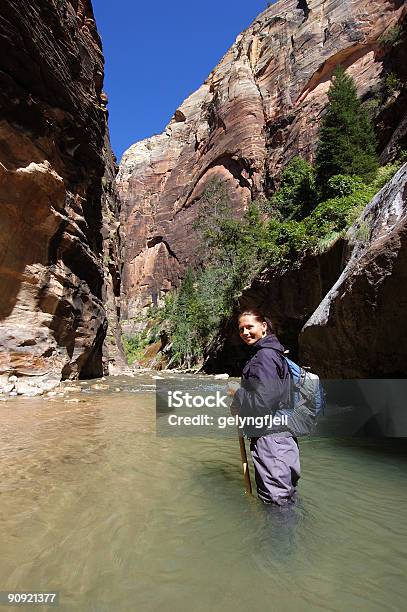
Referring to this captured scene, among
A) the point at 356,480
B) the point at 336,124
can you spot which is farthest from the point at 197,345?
the point at 356,480

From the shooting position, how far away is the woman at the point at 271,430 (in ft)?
9.16

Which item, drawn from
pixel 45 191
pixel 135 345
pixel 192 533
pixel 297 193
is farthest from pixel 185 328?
pixel 192 533

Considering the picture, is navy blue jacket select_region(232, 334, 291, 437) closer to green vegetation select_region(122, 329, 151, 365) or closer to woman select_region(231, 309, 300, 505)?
woman select_region(231, 309, 300, 505)

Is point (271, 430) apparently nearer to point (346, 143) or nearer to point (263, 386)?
point (263, 386)

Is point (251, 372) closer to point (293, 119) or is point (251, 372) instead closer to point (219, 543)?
point (219, 543)

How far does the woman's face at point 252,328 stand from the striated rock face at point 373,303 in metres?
3.58

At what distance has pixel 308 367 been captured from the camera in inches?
373

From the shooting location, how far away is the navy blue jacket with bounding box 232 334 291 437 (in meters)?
2.81

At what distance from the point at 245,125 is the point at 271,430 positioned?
184 ft

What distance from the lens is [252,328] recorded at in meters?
3.14

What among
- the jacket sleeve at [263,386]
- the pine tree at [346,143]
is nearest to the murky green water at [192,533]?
the jacket sleeve at [263,386]

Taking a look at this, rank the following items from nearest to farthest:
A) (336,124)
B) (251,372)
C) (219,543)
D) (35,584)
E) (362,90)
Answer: (35,584) → (219,543) → (251,372) → (336,124) → (362,90)

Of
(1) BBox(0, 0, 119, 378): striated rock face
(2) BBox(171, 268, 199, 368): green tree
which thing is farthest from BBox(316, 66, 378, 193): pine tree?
(2) BBox(171, 268, 199, 368): green tree

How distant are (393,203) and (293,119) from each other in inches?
1726
